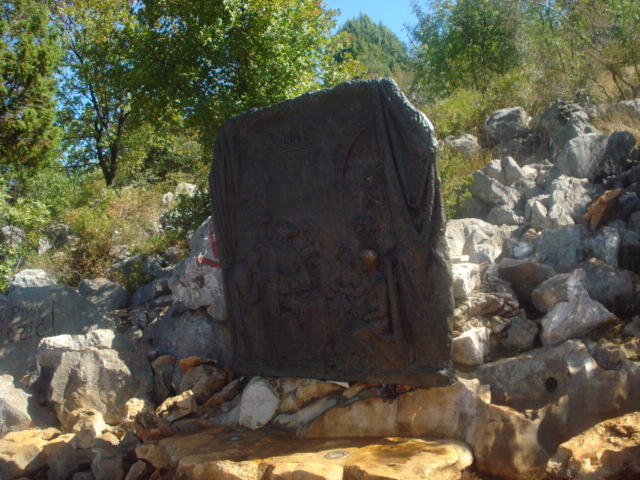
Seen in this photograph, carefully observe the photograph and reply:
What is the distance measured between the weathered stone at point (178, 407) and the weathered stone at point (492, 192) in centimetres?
396

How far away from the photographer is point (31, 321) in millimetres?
6023

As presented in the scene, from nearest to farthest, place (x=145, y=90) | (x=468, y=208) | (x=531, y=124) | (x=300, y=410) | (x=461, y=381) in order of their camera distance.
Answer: (x=461, y=381), (x=300, y=410), (x=468, y=208), (x=145, y=90), (x=531, y=124)

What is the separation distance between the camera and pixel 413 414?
12.6 ft

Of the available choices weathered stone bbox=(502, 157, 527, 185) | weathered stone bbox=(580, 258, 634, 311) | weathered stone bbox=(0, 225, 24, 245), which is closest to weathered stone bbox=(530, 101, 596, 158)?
weathered stone bbox=(502, 157, 527, 185)

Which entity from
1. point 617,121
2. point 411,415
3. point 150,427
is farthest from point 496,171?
point 150,427

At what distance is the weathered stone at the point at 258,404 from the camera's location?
14.5ft

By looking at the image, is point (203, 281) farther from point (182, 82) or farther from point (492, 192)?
point (492, 192)

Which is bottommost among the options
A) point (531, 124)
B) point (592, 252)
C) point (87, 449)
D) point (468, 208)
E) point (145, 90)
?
point (87, 449)

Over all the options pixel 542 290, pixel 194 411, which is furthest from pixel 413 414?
pixel 194 411

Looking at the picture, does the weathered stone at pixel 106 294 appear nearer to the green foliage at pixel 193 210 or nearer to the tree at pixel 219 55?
the green foliage at pixel 193 210

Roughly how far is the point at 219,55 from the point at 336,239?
384cm

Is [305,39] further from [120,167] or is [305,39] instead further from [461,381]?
[120,167]

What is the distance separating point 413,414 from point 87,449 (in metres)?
2.54

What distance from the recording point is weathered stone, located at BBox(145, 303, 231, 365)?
17.8ft
